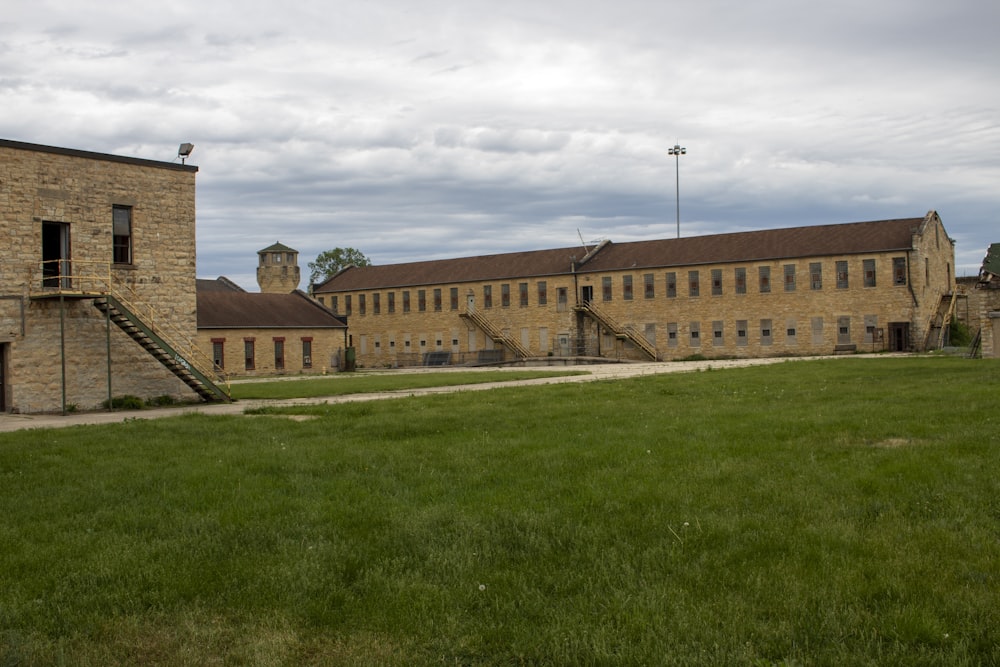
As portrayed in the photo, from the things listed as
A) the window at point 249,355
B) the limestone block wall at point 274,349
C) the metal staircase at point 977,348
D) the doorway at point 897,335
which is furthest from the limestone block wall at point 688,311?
the window at point 249,355

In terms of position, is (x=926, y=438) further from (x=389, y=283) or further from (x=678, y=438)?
(x=389, y=283)

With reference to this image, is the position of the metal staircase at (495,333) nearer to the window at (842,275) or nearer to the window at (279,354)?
the window at (279,354)

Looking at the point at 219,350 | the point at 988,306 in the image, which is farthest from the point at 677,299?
the point at 219,350

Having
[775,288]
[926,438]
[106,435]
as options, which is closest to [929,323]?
[775,288]

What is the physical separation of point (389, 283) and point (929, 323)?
40.6 metres

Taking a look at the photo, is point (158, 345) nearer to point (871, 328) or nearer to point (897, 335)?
point (871, 328)

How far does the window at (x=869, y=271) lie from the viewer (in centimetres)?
5356

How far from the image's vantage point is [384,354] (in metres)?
74.0

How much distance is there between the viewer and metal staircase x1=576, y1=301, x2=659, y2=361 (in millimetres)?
61156

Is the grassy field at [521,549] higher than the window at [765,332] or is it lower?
lower

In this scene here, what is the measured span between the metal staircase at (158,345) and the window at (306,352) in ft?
95.5

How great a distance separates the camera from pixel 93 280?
24906mm

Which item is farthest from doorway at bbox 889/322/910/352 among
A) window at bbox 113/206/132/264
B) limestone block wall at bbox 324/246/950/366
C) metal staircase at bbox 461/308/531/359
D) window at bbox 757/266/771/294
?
window at bbox 113/206/132/264

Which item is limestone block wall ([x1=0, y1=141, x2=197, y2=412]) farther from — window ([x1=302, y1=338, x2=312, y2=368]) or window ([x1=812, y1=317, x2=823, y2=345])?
window ([x1=812, y1=317, x2=823, y2=345])
